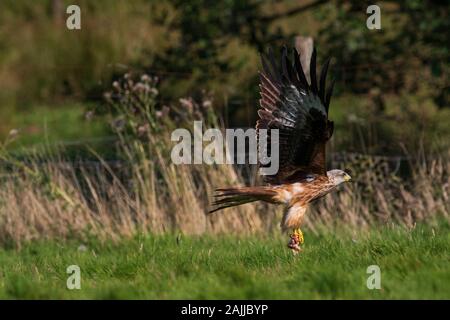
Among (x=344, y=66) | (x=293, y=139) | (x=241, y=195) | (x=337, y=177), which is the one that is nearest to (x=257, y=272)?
(x=241, y=195)

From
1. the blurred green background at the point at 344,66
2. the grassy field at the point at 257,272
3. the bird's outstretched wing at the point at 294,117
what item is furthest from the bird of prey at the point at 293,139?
the blurred green background at the point at 344,66

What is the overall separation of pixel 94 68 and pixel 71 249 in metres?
10.3

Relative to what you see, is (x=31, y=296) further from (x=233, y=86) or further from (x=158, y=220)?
(x=233, y=86)

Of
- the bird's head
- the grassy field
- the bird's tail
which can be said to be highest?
the bird's head

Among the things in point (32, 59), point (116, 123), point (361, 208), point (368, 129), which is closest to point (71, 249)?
point (116, 123)

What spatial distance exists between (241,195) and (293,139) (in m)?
0.57

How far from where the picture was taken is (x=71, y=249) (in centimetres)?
891

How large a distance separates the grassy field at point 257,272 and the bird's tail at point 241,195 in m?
0.36

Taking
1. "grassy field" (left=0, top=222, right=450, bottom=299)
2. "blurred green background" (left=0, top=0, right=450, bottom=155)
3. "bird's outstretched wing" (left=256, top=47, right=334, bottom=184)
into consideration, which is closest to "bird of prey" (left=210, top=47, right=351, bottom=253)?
"bird's outstretched wing" (left=256, top=47, right=334, bottom=184)

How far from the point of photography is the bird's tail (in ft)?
23.4

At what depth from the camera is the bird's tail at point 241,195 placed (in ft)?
23.4

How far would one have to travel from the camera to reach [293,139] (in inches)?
289

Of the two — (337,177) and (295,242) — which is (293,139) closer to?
(337,177)

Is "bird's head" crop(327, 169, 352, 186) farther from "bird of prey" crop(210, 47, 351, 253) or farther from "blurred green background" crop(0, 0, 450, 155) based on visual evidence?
"blurred green background" crop(0, 0, 450, 155)
